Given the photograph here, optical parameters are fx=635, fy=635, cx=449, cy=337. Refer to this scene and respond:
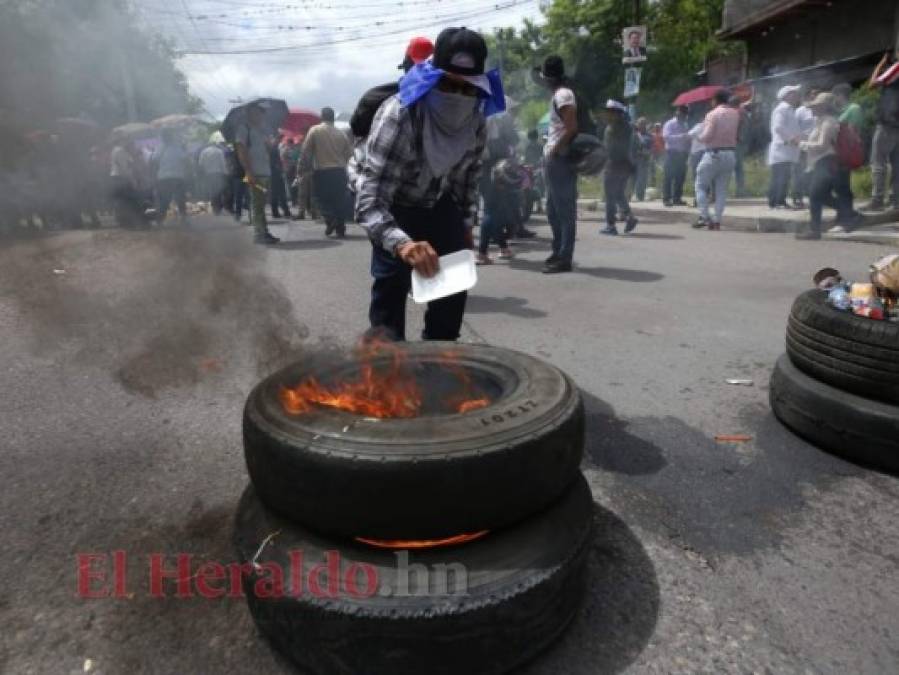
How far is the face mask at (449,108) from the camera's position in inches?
108

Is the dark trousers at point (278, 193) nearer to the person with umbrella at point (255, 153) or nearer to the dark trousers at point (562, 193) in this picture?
the person with umbrella at point (255, 153)

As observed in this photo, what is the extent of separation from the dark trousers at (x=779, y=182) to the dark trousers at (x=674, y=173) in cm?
218

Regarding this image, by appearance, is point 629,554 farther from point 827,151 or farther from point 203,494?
point 827,151

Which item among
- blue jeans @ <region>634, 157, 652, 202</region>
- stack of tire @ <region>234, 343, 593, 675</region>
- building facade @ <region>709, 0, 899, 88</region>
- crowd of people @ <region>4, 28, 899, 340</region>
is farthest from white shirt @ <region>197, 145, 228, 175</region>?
building facade @ <region>709, 0, 899, 88</region>

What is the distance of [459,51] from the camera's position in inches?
104

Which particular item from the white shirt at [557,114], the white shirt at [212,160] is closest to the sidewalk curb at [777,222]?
the white shirt at [557,114]

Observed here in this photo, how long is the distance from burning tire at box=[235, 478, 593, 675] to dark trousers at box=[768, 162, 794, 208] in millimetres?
11499

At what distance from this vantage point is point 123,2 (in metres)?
2.87

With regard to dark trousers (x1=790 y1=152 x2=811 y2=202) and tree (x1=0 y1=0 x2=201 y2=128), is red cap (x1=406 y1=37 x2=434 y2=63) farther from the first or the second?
dark trousers (x1=790 y1=152 x2=811 y2=202)

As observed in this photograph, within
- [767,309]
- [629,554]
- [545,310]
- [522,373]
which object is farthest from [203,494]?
[767,309]

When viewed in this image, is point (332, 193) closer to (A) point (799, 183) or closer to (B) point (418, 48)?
(B) point (418, 48)

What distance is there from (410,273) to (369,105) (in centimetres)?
85

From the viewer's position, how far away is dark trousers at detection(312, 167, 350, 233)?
10.1 metres

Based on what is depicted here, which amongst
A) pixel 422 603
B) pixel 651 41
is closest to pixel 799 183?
pixel 422 603
